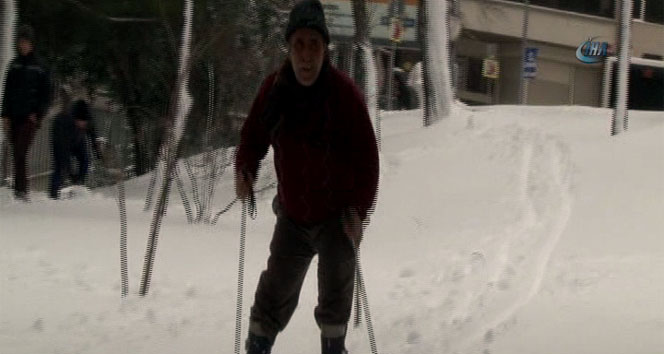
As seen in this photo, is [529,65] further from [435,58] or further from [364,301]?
[364,301]

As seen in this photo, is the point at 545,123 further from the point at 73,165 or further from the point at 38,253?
the point at 38,253

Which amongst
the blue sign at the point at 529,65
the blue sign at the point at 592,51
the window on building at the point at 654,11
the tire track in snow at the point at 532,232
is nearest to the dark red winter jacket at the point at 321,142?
the tire track in snow at the point at 532,232

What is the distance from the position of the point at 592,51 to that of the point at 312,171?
3707 centimetres

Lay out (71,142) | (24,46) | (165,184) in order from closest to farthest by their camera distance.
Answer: (165,184) < (24,46) < (71,142)

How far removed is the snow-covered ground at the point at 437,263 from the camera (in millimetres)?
5832

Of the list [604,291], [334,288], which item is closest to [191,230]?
[604,291]

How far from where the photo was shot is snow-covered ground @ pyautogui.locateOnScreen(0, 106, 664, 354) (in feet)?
19.1

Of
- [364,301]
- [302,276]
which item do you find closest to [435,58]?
[364,301]

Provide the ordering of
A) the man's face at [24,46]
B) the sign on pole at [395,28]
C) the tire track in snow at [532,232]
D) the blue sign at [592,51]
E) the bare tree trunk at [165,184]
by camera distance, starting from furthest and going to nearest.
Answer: the blue sign at [592,51] < the sign on pole at [395,28] < the man's face at [24,46] < the bare tree trunk at [165,184] < the tire track in snow at [532,232]

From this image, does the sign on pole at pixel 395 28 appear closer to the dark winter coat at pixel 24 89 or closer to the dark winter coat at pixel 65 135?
the dark winter coat at pixel 65 135

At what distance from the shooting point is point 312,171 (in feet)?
15.0

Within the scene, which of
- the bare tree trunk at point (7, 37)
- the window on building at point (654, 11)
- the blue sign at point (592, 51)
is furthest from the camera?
the window on building at point (654, 11)

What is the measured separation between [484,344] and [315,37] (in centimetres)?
211

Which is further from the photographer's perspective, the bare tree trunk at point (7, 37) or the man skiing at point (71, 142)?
the man skiing at point (71, 142)
